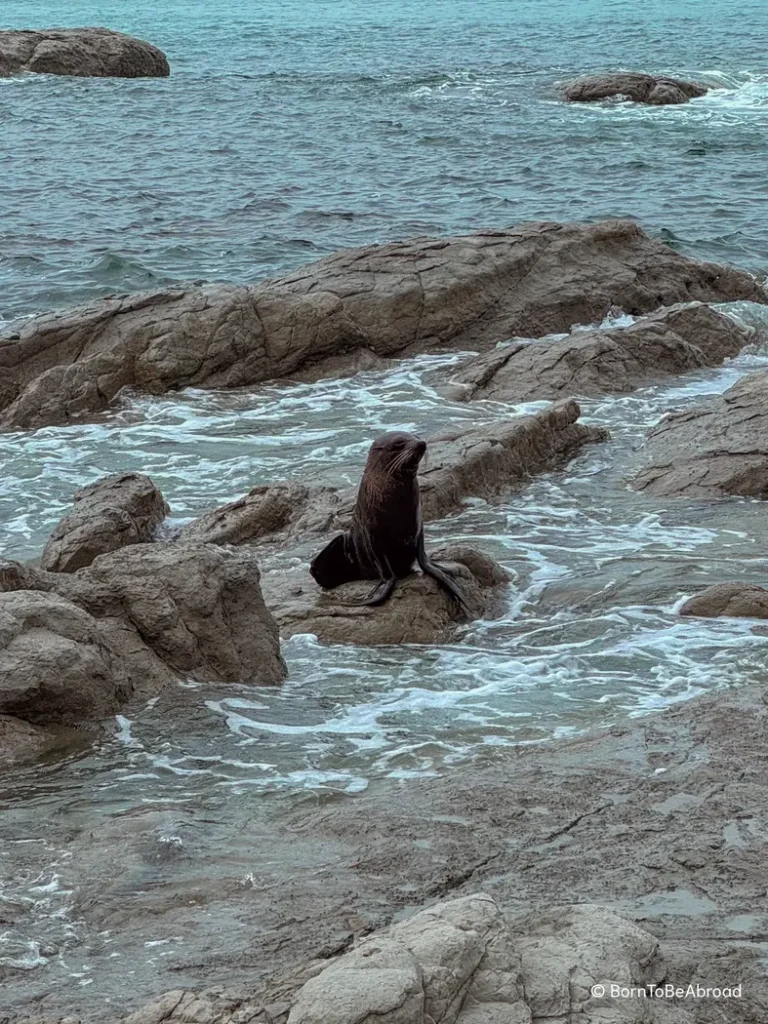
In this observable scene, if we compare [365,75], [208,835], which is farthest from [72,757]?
[365,75]

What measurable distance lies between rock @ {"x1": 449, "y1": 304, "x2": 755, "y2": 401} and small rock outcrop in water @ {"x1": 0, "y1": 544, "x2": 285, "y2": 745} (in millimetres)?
6444

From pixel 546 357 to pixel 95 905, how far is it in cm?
1000

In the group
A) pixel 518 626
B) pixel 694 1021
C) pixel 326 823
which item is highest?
pixel 694 1021

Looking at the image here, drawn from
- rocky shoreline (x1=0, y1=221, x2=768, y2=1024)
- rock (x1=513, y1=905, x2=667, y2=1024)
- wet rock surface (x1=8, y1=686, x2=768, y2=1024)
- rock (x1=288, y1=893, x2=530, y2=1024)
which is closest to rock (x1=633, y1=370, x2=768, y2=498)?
rocky shoreline (x1=0, y1=221, x2=768, y2=1024)

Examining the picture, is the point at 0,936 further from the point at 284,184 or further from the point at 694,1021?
the point at 284,184

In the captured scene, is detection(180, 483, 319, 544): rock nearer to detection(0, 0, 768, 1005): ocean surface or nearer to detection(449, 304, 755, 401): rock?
detection(0, 0, 768, 1005): ocean surface

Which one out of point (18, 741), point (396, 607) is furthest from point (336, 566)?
point (18, 741)

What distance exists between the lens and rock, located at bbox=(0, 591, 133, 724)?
6.48 metres

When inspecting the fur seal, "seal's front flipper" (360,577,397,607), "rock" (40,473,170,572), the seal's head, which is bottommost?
"rock" (40,473,170,572)

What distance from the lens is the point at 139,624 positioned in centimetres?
741

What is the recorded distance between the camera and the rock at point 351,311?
14.2 m

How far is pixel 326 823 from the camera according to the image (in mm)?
5723

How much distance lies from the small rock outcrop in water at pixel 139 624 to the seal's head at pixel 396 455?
1260mm

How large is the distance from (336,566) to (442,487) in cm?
193
